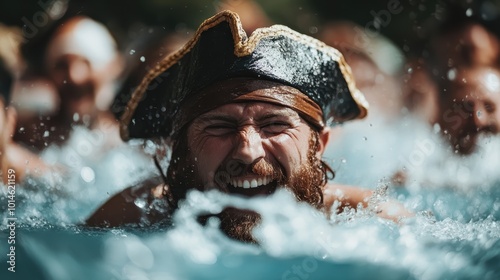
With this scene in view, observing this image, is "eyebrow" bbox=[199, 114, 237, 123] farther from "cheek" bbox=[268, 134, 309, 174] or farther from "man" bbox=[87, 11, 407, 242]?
"cheek" bbox=[268, 134, 309, 174]

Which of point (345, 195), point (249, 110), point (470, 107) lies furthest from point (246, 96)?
point (470, 107)

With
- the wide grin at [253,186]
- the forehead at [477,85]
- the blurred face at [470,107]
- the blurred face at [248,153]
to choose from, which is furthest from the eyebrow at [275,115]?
the forehead at [477,85]

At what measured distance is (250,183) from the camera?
336 centimetres

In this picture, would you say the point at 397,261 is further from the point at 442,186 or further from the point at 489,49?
the point at 489,49

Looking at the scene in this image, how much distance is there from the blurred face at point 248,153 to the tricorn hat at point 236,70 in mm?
115

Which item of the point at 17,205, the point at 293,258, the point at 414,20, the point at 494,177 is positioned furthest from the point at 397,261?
the point at 414,20

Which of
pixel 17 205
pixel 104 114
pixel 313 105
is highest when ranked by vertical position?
pixel 313 105

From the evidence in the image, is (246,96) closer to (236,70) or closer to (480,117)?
(236,70)

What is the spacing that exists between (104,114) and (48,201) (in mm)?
2271

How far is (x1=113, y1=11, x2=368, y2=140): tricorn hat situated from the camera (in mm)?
3461

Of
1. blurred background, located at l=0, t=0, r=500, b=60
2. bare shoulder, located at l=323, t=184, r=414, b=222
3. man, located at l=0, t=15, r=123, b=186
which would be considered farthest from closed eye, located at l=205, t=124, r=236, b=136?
blurred background, located at l=0, t=0, r=500, b=60

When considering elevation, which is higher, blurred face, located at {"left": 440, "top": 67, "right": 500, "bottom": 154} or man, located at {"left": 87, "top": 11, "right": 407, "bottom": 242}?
man, located at {"left": 87, "top": 11, "right": 407, "bottom": 242}

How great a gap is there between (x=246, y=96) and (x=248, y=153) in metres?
0.25

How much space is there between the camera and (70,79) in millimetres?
6430
